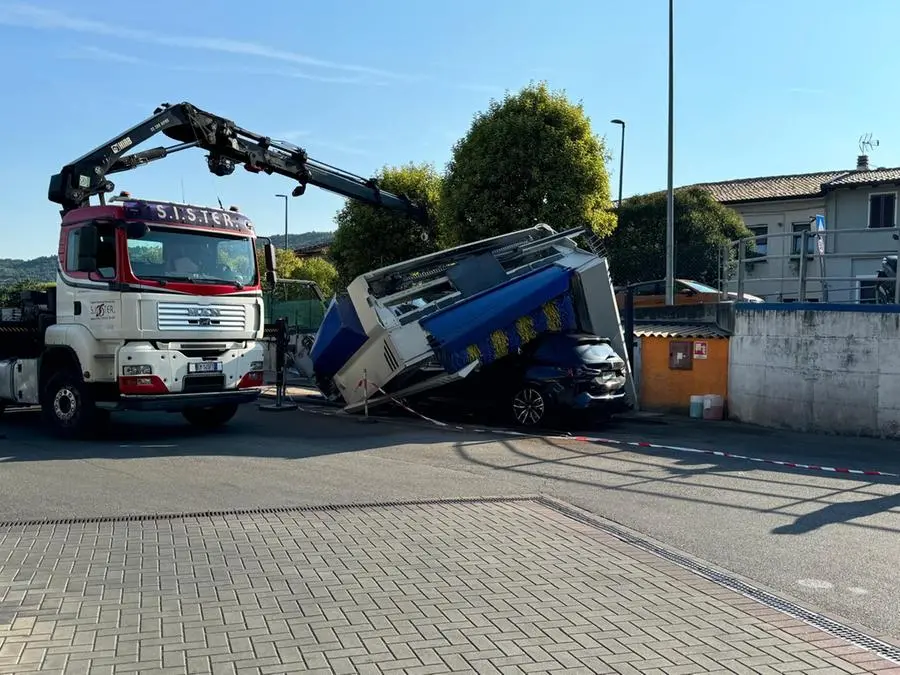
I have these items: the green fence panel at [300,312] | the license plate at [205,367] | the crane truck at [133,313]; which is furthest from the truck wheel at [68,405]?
the green fence panel at [300,312]

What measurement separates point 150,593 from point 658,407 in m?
13.0

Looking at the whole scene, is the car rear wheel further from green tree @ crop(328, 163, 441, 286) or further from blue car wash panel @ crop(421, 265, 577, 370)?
green tree @ crop(328, 163, 441, 286)

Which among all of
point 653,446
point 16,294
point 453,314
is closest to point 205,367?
point 453,314

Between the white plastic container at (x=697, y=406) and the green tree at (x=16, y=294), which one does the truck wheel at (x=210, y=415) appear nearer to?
the green tree at (x=16, y=294)

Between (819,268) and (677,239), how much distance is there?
1865 centimetres

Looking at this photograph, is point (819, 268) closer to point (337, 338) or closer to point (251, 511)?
point (337, 338)

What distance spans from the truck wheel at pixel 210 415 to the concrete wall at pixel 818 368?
8.89 metres

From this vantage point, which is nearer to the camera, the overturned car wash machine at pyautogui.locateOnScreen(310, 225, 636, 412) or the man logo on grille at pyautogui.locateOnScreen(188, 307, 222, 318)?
the man logo on grille at pyautogui.locateOnScreen(188, 307, 222, 318)

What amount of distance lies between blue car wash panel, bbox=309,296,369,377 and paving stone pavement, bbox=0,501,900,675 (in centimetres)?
739

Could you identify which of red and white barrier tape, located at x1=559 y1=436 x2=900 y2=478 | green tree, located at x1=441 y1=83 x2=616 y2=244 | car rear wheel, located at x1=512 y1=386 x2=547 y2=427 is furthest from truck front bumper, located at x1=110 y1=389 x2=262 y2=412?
green tree, located at x1=441 y1=83 x2=616 y2=244

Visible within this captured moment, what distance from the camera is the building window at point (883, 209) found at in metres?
34.8

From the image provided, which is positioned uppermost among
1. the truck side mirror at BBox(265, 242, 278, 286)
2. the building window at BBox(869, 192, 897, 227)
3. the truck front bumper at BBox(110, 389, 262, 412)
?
the building window at BBox(869, 192, 897, 227)

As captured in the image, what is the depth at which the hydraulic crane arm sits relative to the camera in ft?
42.6

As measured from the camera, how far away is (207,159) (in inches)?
619
